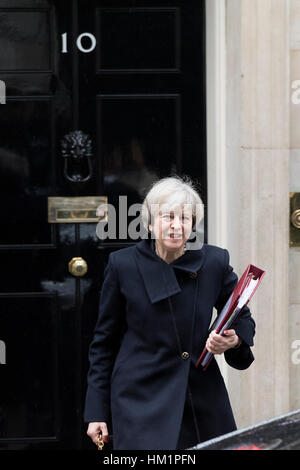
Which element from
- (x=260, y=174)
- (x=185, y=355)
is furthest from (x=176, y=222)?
(x=260, y=174)

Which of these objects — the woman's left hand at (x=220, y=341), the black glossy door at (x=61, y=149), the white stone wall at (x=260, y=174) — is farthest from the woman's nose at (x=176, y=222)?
the black glossy door at (x=61, y=149)

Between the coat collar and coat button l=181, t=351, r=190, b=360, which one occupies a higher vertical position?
the coat collar

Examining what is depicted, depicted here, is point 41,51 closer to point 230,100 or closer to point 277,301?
point 230,100

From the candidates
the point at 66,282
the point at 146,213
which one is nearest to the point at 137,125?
Result: the point at 66,282

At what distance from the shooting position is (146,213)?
3.02 metres

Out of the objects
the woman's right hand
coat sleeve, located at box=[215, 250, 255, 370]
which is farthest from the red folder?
the woman's right hand

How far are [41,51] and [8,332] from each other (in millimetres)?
1761

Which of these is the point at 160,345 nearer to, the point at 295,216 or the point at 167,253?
the point at 167,253

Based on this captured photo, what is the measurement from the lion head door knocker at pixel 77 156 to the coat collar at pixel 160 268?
171cm

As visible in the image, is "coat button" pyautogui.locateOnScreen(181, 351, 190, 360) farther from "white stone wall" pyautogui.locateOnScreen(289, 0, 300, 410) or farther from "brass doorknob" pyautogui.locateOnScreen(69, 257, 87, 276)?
"brass doorknob" pyautogui.locateOnScreen(69, 257, 87, 276)

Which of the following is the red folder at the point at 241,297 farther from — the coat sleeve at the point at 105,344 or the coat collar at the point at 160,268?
the coat sleeve at the point at 105,344

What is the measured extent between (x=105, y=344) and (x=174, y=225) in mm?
595

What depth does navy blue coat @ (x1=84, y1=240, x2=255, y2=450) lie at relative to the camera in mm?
2945

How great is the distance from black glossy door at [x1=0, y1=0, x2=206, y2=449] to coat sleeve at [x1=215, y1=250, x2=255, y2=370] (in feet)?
5.67
